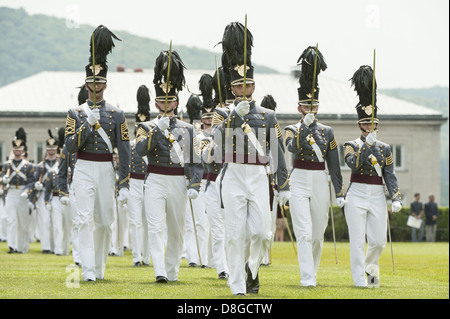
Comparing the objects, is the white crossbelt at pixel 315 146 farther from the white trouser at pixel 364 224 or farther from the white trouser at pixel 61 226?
the white trouser at pixel 61 226

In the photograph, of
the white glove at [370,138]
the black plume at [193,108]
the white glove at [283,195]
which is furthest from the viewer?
the black plume at [193,108]

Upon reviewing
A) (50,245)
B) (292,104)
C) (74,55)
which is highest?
(74,55)

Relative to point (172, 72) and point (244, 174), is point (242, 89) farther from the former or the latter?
point (172, 72)

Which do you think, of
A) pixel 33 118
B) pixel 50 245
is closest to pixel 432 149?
pixel 33 118

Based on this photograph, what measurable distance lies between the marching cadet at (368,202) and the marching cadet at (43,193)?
1161 centimetres

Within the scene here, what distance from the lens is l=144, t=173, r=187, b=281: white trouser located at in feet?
47.4

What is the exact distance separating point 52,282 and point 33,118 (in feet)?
147

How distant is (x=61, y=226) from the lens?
25.4 meters

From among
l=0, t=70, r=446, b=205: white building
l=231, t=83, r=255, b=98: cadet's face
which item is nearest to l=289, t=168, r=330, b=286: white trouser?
l=231, t=83, r=255, b=98: cadet's face

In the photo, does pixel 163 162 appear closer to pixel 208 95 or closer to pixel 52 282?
pixel 52 282

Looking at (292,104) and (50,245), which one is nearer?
(50,245)

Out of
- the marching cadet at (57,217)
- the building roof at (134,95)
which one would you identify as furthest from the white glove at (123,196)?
the building roof at (134,95)

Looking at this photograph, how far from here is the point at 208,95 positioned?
19.1m

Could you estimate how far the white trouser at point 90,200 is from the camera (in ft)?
46.9
